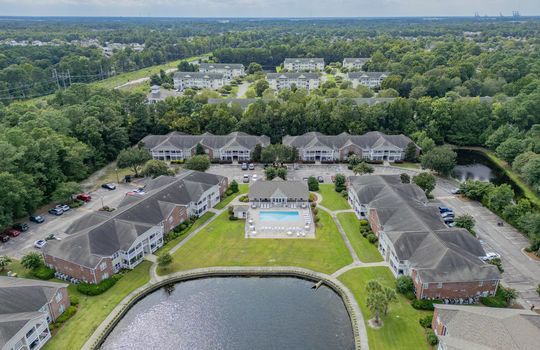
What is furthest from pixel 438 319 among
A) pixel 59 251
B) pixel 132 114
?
pixel 132 114

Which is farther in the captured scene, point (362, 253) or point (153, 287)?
point (362, 253)

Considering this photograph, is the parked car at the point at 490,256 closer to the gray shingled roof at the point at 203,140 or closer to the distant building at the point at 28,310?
the gray shingled roof at the point at 203,140

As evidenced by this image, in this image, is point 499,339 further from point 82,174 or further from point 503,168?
point 82,174

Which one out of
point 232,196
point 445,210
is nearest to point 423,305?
point 445,210

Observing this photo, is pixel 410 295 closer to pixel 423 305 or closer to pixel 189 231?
pixel 423 305

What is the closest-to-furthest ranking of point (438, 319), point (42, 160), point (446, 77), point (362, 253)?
point (438, 319), point (362, 253), point (42, 160), point (446, 77)

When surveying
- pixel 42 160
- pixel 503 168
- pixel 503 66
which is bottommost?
pixel 503 168

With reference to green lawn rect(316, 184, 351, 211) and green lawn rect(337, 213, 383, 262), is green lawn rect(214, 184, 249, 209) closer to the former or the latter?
green lawn rect(316, 184, 351, 211)
